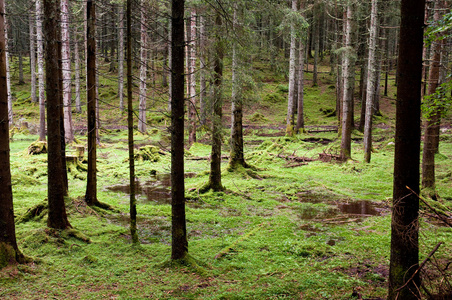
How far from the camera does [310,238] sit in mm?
7730

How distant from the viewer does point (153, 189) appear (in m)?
13.0

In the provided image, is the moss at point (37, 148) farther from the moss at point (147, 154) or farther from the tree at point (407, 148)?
the tree at point (407, 148)

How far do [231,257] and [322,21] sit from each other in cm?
5617

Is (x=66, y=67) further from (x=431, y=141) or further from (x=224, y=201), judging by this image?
(x=431, y=141)

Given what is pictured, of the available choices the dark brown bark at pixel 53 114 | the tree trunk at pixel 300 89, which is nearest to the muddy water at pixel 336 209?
the dark brown bark at pixel 53 114

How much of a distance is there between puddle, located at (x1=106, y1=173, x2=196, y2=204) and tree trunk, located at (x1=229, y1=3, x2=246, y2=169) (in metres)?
2.16

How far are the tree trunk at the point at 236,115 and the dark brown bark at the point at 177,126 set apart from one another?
4298 millimetres

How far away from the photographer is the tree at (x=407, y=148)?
405cm

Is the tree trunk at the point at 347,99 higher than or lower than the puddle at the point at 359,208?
higher

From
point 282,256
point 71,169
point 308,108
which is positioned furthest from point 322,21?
point 282,256

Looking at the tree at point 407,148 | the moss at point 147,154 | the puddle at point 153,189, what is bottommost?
the puddle at point 153,189

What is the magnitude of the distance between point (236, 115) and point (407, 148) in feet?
29.5

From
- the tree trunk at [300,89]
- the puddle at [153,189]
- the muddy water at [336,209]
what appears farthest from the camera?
the tree trunk at [300,89]

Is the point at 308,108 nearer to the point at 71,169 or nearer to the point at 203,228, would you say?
the point at 71,169
